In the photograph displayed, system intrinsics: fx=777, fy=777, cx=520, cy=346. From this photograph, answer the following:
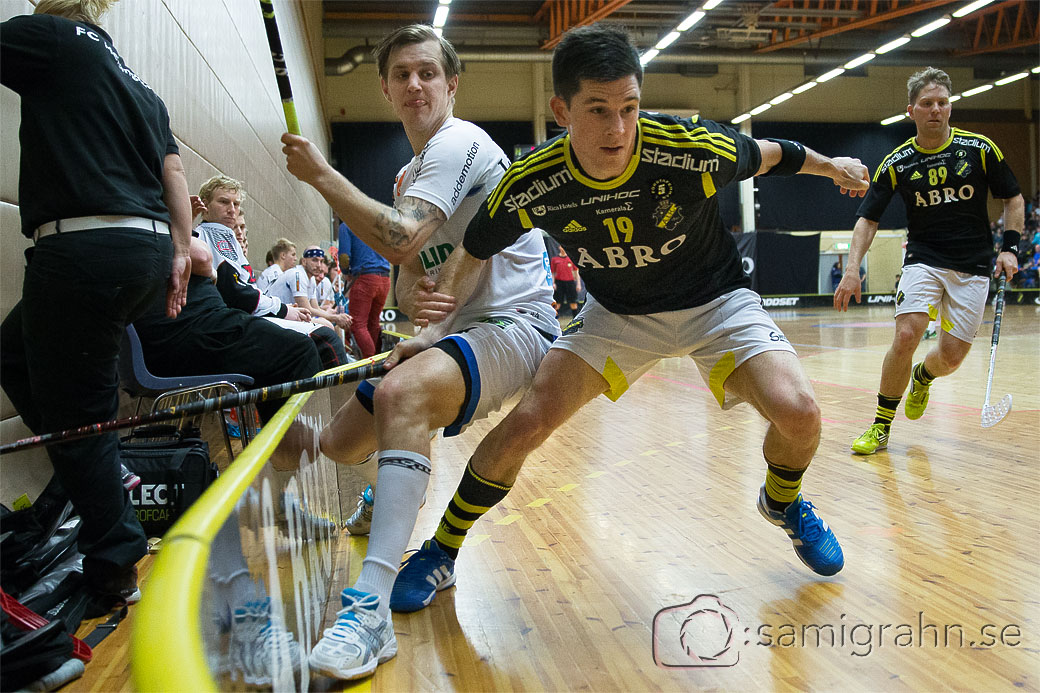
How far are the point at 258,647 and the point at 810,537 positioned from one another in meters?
1.64

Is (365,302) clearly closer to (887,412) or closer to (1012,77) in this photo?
(887,412)

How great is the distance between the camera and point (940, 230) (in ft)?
13.9

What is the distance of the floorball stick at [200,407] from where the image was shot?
1986 millimetres

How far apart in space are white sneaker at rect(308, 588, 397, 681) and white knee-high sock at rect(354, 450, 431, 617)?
3 centimetres

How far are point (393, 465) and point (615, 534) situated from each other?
3.69 feet

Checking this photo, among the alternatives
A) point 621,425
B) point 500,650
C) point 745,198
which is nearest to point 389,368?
point 500,650

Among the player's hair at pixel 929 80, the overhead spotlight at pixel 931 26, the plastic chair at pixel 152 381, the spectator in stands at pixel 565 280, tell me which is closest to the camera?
the plastic chair at pixel 152 381

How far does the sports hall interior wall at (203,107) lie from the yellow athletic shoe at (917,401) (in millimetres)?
4066

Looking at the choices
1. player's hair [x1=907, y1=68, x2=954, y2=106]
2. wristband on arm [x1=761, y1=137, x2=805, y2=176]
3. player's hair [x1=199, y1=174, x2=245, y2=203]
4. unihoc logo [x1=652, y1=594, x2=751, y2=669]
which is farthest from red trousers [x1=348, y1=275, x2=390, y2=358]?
unihoc logo [x1=652, y1=594, x2=751, y2=669]

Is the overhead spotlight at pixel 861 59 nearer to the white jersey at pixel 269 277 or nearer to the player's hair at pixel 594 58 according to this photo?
the white jersey at pixel 269 277

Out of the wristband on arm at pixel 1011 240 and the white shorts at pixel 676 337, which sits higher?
the wristband on arm at pixel 1011 240

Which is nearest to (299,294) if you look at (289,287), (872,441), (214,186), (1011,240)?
(289,287)

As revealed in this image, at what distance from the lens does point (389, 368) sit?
2.22 metres

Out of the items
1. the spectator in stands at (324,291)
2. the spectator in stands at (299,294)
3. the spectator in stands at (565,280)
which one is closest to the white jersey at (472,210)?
the spectator in stands at (299,294)
